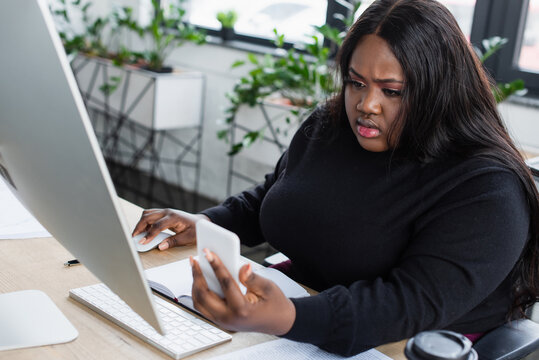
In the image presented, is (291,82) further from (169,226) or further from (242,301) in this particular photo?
→ (242,301)

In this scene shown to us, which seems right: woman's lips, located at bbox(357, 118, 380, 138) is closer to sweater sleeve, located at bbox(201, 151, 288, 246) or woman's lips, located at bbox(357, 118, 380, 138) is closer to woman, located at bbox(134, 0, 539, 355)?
woman, located at bbox(134, 0, 539, 355)

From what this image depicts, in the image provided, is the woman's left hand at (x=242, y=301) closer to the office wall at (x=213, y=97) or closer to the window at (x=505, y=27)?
the window at (x=505, y=27)

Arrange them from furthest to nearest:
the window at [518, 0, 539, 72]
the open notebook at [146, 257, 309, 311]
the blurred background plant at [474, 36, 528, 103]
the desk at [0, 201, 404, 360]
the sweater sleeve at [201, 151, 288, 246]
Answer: the window at [518, 0, 539, 72] < the blurred background plant at [474, 36, 528, 103] < the sweater sleeve at [201, 151, 288, 246] < the open notebook at [146, 257, 309, 311] < the desk at [0, 201, 404, 360]

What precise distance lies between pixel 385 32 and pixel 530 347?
613mm

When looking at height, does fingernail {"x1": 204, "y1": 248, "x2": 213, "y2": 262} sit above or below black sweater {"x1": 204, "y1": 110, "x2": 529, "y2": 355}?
above

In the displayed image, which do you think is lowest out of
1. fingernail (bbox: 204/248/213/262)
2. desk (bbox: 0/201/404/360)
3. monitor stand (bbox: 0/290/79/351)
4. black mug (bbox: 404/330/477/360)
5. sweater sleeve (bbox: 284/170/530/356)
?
desk (bbox: 0/201/404/360)

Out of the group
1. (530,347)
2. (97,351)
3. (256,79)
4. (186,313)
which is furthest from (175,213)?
(256,79)

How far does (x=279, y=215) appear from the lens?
4.41ft

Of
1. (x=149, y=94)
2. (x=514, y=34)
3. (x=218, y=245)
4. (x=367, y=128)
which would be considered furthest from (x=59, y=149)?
(x=149, y=94)

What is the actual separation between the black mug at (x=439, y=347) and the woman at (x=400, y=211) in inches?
9.3

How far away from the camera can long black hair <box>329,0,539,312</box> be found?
44.9 inches

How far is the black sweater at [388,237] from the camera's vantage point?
1.01 metres

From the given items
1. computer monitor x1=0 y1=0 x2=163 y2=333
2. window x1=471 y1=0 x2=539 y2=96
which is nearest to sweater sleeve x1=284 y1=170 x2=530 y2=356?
computer monitor x1=0 y1=0 x2=163 y2=333

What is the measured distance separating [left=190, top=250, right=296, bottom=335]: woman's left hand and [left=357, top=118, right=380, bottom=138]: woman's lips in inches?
16.2
